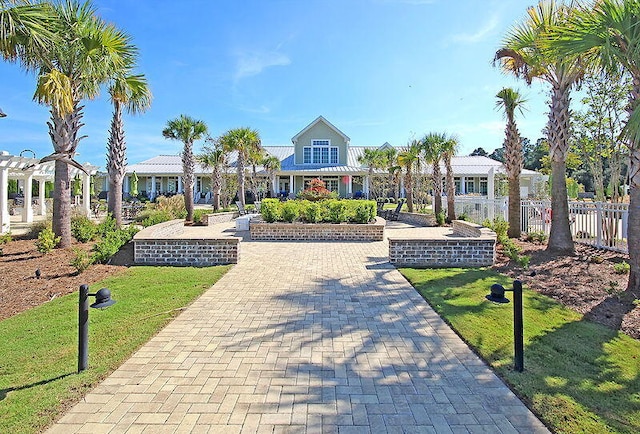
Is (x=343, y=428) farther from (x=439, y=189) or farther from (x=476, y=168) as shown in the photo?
(x=476, y=168)

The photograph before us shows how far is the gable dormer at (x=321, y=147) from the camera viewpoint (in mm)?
36125

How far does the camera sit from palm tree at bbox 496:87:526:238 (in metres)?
11.9

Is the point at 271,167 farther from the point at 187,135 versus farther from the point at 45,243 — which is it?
the point at 45,243

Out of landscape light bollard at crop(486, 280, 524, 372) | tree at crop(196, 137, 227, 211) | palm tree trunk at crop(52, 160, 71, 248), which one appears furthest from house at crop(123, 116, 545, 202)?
landscape light bollard at crop(486, 280, 524, 372)

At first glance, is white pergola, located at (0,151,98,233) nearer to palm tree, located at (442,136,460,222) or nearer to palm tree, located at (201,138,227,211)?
palm tree, located at (201,138,227,211)

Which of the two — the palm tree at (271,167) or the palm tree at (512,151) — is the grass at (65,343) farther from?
the palm tree at (271,167)

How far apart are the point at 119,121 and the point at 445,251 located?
12581mm

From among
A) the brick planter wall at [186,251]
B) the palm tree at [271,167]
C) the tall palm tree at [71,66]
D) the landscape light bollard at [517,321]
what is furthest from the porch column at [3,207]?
the palm tree at [271,167]

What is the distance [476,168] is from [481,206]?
2355cm

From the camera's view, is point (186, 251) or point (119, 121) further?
point (119, 121)

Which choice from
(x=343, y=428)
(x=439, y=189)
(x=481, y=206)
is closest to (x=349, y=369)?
(x=343, y=428)

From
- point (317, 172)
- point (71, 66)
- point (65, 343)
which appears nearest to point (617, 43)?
point (65, 343)

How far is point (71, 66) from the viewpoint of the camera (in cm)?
978

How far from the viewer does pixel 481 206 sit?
706 inches
